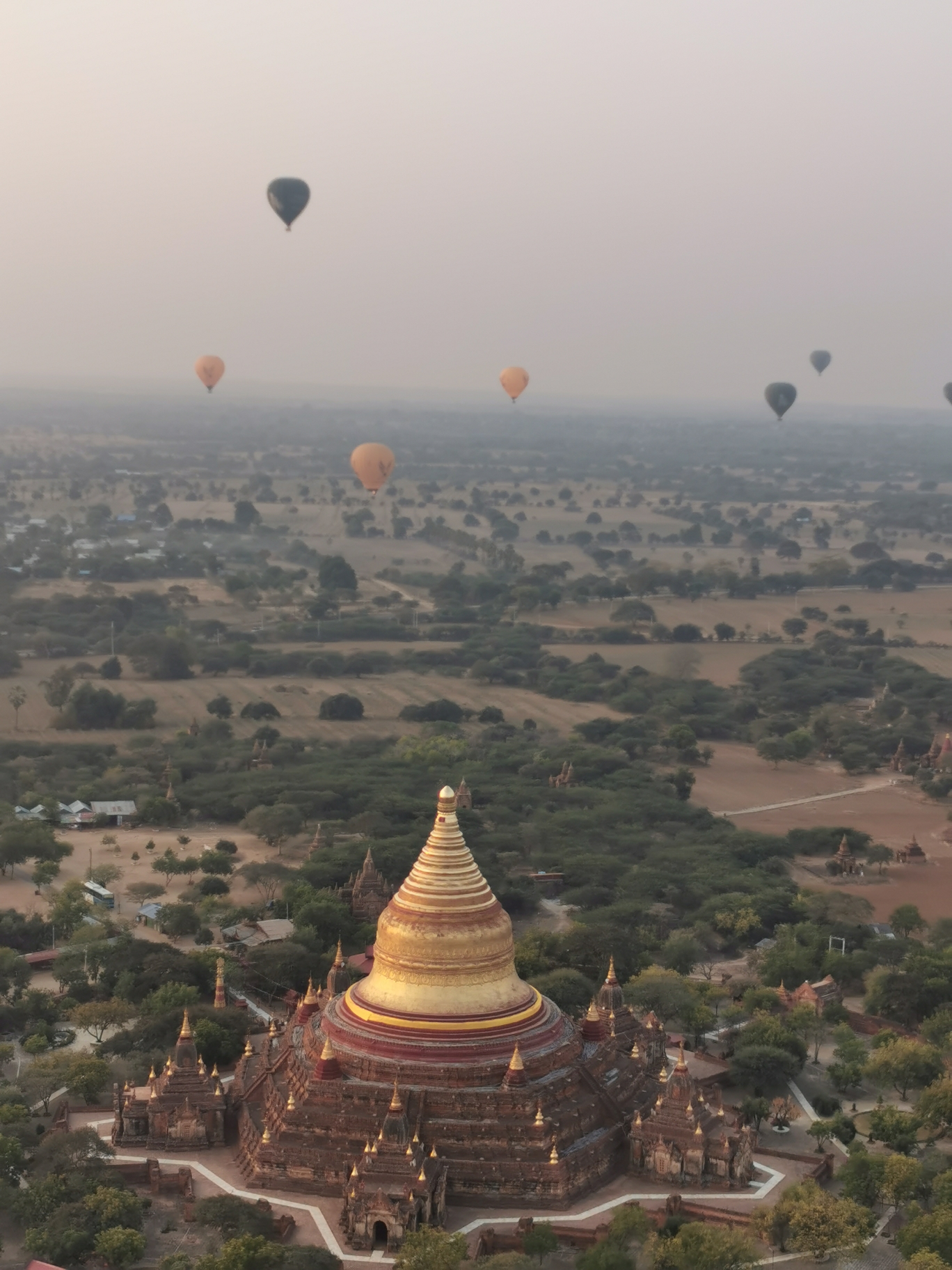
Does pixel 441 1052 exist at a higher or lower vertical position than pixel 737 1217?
higher

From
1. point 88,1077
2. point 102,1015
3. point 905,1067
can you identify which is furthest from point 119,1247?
point 905,1067

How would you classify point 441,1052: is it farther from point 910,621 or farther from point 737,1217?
point 910,621

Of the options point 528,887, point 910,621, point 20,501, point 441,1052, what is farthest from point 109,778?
point 20,501

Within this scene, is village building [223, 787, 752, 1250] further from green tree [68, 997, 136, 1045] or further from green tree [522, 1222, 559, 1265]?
green tree [68, 997, 136, 1045]

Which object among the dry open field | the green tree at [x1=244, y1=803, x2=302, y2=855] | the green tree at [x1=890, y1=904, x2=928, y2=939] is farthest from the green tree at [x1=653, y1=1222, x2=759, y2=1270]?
the dry open field

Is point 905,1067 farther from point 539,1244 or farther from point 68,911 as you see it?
point 68,911
